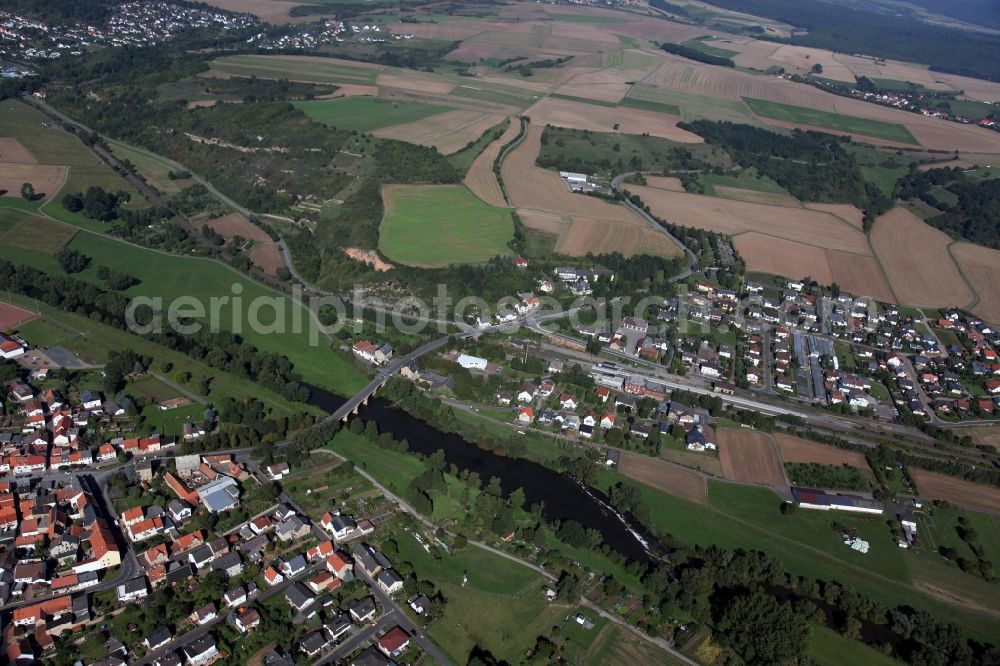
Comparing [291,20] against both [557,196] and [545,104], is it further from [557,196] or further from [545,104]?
[557,196]

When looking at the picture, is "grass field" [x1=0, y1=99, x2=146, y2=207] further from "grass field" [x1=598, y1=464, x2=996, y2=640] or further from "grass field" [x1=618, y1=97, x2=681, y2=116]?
"grass field" [x1=618, y1=97, x2=681, y2=116]

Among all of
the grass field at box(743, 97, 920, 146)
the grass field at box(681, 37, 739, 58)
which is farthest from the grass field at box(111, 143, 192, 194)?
the grass field at box(681, 37, 739, 58)

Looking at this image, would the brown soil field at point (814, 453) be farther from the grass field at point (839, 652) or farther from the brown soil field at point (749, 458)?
the grass field at point (839, 652)

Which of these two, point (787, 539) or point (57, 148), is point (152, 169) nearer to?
point (57, 148)

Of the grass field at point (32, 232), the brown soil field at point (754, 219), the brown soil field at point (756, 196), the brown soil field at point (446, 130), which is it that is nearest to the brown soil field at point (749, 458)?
the brown soil field at point (754, 219)

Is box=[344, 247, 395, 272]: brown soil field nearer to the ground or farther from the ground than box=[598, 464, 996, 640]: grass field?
farther from the ground

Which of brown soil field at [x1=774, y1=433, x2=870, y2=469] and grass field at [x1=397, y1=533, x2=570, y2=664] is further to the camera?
brown soil field at [x1=774, y1=433, x2=870, y2=469]

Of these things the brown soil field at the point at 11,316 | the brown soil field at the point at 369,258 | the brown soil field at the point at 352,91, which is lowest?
the brown soil field at the point at 11,316

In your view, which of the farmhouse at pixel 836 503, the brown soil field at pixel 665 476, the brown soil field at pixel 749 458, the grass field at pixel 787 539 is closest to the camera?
the grass field at pixel 787 539
